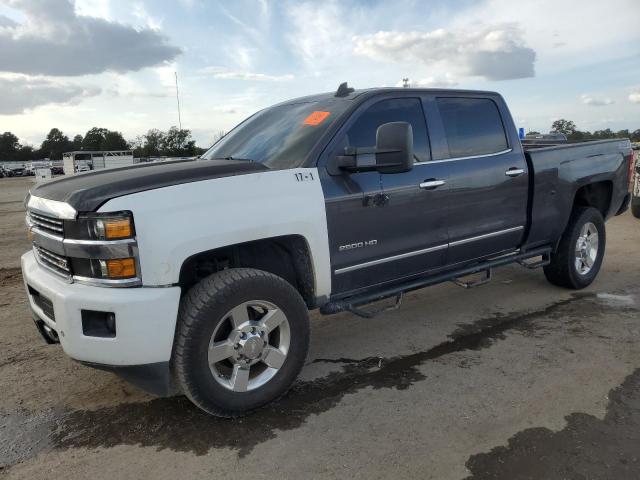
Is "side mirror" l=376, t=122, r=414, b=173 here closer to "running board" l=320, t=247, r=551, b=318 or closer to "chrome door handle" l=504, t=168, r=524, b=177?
"running board" l=320, t=247, r=551, b=318

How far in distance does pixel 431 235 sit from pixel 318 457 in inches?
77.3

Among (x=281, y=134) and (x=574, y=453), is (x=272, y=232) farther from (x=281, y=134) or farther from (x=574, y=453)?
(x=574, y=453)

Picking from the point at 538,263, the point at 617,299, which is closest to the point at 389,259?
the point at 538,263

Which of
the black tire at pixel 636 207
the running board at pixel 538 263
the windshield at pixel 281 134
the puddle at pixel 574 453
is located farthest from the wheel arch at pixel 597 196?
the black tire at pixel 636 207

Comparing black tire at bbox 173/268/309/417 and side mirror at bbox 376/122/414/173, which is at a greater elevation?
side mirror at bbox 376/122/414/173

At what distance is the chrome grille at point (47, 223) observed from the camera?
9.71ft

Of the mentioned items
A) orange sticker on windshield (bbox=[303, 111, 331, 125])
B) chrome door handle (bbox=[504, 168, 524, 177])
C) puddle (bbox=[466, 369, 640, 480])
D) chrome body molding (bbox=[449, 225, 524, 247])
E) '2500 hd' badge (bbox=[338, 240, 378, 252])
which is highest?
orange sticker on windshield (bbox=[303, 111, 331, 125])

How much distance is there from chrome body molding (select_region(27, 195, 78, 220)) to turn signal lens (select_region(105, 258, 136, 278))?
12.9 inches

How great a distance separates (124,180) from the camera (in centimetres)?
299

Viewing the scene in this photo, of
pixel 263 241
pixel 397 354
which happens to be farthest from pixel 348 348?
pixel 263 241

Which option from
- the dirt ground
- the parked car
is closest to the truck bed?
the dirt ground

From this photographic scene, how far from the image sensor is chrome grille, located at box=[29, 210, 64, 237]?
9.71 ft

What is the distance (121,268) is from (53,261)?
0.65m

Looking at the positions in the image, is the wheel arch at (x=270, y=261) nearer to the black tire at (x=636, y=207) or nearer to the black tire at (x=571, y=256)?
the black tire at (x=571, y=256)
